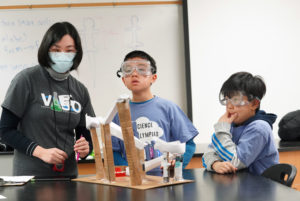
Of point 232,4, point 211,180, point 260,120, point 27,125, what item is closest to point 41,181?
point 27,125

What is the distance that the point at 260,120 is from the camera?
6.59 ft

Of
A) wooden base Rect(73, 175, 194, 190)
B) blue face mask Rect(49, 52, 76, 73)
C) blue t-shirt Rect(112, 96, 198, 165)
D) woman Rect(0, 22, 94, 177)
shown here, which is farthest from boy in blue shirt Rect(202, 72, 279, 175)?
blue face mask Rect(49, 52, 76, 73)

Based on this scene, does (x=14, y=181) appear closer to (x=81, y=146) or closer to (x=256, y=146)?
(x=81, y=146)

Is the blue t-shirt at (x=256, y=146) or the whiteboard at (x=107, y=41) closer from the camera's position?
the blue t-shirt at (x=256, y=146)

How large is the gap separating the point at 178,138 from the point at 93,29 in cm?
194

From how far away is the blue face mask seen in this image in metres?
2.06

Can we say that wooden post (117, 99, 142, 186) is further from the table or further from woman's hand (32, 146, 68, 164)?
woman's hand (32, 146, 68, 164)

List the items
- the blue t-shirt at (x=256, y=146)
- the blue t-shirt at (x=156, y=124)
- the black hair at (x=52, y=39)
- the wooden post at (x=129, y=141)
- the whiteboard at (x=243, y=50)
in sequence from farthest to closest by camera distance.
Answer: the whiteboard at (x=243, y=50)
the blue t-shirt at (x=156, y=124)
the black hair at (x=52, y=39)
the blue t-shirt at (x=256, y=146)
the wooden post at (x=129, y=141)

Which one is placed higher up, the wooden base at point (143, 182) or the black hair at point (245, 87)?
the black hair at point (245, 87)

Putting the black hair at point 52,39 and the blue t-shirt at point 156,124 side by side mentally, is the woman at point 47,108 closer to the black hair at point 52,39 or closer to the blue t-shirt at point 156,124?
the black hair at point 52,39

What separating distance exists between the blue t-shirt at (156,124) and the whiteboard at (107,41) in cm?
160

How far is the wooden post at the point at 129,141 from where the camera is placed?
5.08 feet

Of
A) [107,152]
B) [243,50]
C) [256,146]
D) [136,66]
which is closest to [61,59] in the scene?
[136,66]

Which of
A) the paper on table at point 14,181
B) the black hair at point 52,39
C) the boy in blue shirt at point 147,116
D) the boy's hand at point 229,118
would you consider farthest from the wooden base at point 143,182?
the black hair at point 52,39
